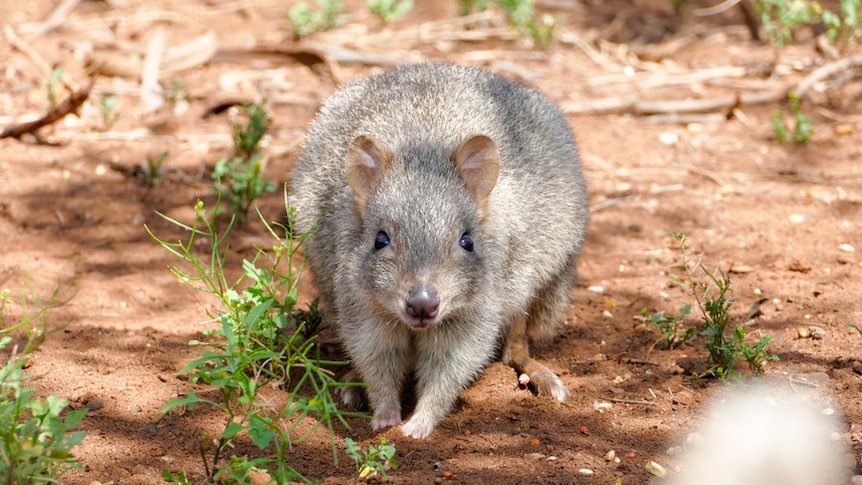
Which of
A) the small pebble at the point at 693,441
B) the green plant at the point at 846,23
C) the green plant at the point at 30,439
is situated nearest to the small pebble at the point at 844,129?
the green plant at the point at 846,23

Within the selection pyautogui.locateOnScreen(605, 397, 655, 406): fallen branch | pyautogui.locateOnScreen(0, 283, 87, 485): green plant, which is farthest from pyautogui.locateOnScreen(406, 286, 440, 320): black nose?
pyautogui.locateOnScreen(0, 283, 87, 485): green plant

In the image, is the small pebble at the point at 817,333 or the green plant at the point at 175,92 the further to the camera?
the green plant at the point at 175,92

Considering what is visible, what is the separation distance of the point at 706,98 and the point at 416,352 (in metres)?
5.02

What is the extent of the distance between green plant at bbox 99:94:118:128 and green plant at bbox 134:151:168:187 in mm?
864

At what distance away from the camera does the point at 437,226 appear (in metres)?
4.15

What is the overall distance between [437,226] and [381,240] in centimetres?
29

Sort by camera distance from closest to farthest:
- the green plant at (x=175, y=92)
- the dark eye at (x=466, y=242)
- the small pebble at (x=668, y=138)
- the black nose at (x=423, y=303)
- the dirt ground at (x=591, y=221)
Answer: the black nose at (x=423, y=303), the dirt ground at (x=591, y=221), the dark eye at (x=466, y=242), the small pebble at (x=668, y=138), the green plant at (x=175, y=92)

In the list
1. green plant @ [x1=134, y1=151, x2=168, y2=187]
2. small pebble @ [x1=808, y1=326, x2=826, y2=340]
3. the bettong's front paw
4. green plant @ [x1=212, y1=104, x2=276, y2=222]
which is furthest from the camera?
green plant @ [x1=134, y1=151, x2=168, y2=187]

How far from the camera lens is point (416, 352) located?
15.6 feet

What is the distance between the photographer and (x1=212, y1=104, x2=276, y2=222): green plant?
618 centimetres

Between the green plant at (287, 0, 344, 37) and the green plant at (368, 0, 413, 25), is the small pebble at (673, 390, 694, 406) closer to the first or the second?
the green plant at (368, 0, 413, 25)

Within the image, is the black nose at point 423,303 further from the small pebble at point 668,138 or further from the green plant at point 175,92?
the green plant at point 175,92

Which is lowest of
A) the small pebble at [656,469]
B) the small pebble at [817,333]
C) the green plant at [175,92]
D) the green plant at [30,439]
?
the green plant at [175,92]

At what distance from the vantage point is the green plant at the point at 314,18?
9258 mm
